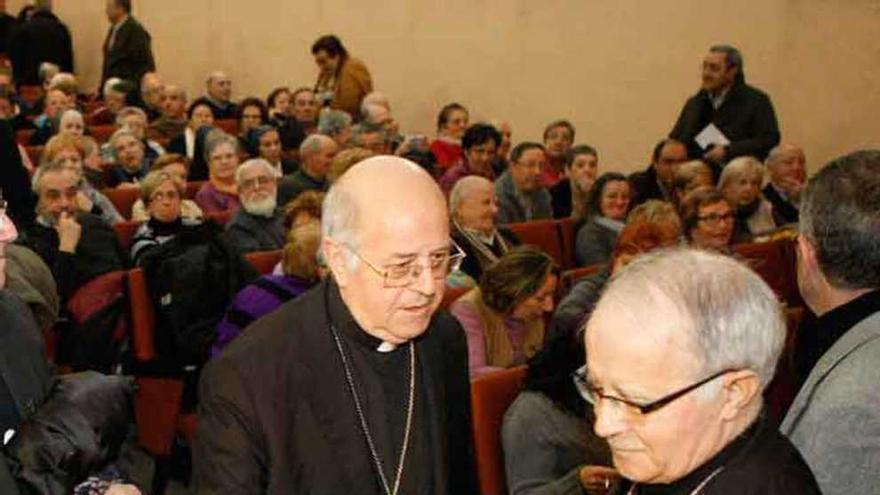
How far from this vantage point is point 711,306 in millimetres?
1641

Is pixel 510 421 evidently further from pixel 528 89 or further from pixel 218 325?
pixel 528 89

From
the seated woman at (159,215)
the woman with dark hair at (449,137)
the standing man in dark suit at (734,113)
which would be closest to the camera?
the seated woman at (159,215)

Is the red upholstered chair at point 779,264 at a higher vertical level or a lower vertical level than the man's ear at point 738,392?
lower

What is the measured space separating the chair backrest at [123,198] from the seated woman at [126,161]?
0.76m

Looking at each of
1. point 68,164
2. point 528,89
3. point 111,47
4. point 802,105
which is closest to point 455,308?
point 68,164

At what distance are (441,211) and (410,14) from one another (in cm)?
953

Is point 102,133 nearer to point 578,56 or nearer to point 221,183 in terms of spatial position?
point 221,183

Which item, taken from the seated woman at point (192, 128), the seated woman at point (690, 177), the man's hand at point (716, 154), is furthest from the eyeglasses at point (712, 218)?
the seated woman at point (192, 128)

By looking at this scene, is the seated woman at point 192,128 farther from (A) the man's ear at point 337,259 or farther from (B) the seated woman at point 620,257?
(A) the man's ear at point 337,259

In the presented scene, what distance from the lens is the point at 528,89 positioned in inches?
419

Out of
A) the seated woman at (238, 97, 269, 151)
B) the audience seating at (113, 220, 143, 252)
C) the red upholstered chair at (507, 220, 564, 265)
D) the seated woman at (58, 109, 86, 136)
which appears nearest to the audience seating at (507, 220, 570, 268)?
the red upholstered chair at (507, 220, 564, 265)

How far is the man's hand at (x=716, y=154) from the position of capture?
7.93 metres

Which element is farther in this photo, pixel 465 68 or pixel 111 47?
pixel 111 47

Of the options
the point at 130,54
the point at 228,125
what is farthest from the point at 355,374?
the point at 130,54
